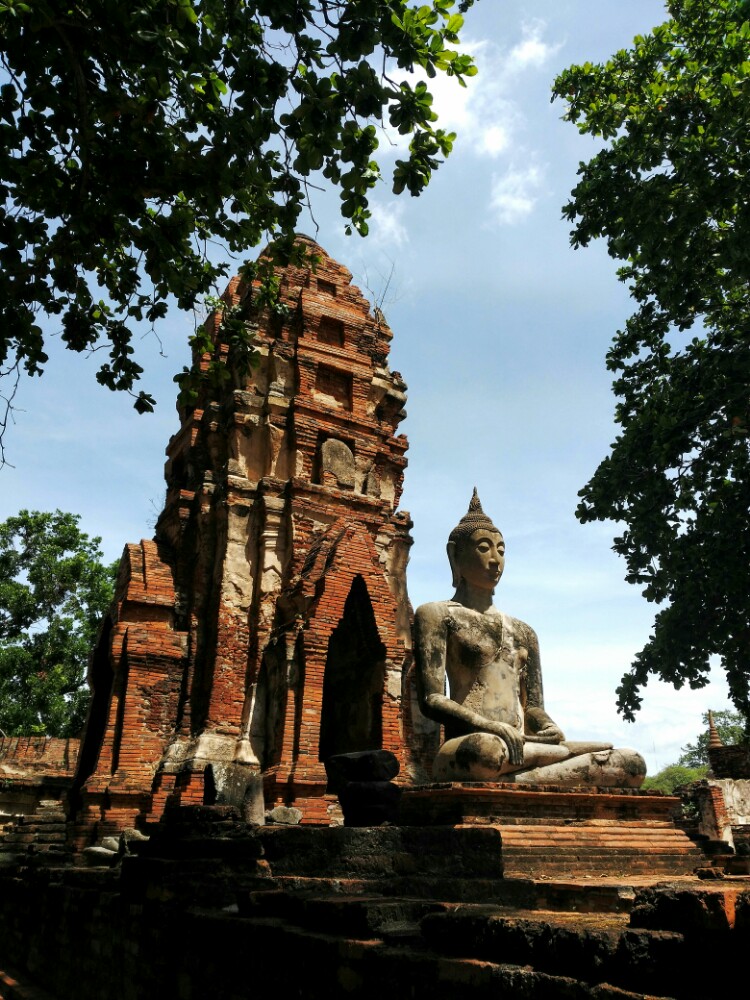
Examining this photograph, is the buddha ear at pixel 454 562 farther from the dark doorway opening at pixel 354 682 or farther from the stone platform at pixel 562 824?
the dark doorway opening at pixel 354 682

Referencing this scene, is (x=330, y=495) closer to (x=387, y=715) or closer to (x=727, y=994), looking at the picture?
(x=387, y=715)

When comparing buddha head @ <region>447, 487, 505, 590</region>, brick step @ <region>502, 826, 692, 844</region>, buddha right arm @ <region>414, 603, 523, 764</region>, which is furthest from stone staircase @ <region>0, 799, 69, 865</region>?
brick step @ <region>502, 826, 692, 844</region>

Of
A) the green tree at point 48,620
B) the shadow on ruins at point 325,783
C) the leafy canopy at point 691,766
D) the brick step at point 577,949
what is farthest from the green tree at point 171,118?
the leafy canopy at point 691,766

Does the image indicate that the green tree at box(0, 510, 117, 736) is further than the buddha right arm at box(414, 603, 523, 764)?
Yes

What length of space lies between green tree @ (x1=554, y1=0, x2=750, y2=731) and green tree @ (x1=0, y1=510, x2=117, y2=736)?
16.8 m

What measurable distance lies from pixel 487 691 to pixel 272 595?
18.9 feet

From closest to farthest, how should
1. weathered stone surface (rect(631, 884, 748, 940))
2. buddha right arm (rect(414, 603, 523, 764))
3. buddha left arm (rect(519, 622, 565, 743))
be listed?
weathered stone surface (rect(631, 884, 748, 940))
buddha right arm (rect(414, 603, 523, 764))
buddha left arm (rect(519, 622, 565, 743))

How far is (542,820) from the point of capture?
5660 mm

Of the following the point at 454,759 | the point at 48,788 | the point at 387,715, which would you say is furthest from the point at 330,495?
the point at 48,788

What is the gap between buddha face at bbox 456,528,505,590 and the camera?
7633 millimetres

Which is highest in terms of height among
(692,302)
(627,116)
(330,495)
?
(627,116)

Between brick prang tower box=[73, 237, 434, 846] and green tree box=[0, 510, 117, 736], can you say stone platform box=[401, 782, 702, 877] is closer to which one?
brick prang tower box=[73, 237, 434, 846]

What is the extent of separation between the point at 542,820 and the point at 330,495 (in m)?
7.97

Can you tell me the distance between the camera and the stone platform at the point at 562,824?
524 cm
